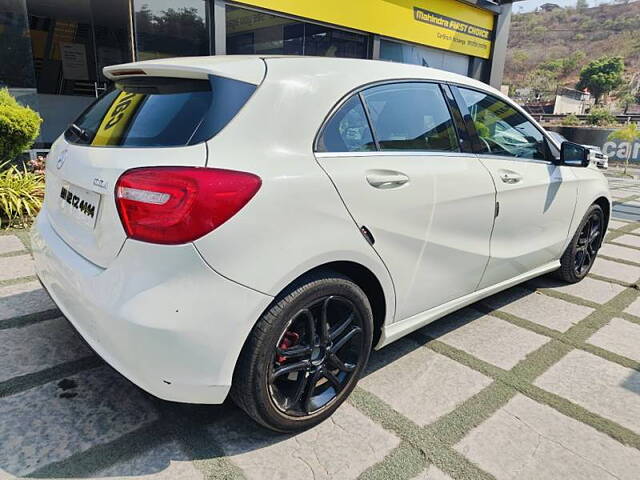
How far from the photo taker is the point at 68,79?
39.9 ft

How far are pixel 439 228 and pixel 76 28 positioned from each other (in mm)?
13569

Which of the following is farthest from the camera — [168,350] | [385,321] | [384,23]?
[384,23]

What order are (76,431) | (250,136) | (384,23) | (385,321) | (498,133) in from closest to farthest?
(250,136) → (76,431) → (385,321) → (498,133) → (384,23)

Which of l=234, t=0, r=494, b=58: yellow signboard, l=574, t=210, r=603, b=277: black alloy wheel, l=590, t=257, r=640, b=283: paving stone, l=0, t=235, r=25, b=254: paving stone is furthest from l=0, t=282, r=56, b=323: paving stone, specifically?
l=234, t=0, r=494, b=58: yellow signboard

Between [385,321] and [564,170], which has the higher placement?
[564,170]

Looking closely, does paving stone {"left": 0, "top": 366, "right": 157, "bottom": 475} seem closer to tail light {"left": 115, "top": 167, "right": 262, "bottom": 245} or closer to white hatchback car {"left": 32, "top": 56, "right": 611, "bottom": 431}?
white hatchback car {"left": 32, "top": 56, "right": 611, "bottom": 431}

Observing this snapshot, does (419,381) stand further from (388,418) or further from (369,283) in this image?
(369,283)

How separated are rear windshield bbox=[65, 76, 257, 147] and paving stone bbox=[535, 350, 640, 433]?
2.10 m

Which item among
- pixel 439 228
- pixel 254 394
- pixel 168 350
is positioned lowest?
pixel 254 394

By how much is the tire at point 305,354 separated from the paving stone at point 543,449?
595mm

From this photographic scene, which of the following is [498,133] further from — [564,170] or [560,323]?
[560,323]

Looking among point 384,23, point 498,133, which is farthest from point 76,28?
point 498,133

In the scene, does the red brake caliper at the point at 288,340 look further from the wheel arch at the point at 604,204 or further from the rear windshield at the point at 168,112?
the wheel arch at the point at 604,204

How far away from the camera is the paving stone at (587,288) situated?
3.75 metres
